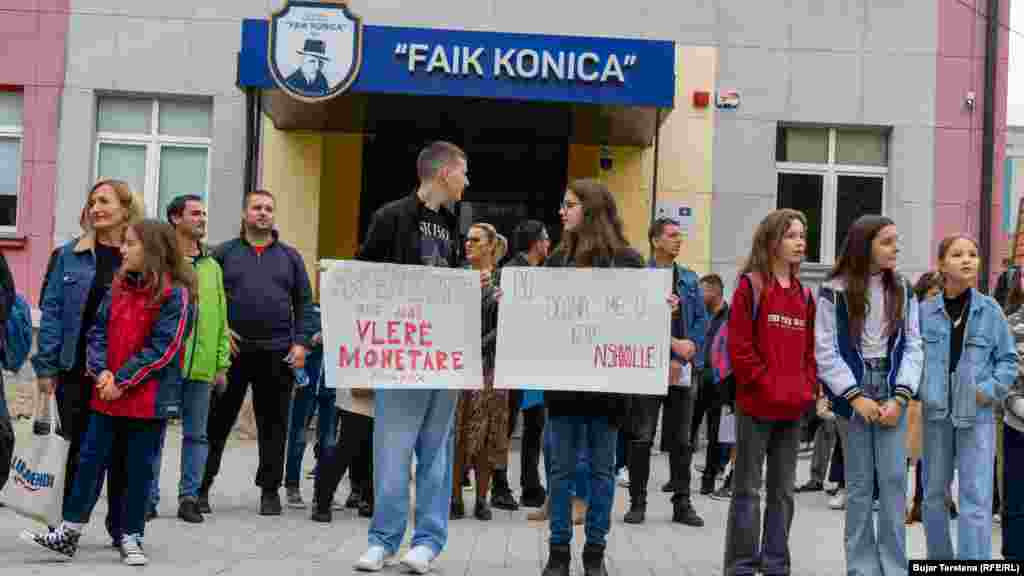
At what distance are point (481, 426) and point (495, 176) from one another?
8873 mm

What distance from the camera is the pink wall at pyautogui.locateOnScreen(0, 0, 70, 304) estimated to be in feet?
60.0

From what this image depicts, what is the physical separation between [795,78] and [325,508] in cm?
1067

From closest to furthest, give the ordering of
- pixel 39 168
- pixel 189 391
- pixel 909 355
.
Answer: pixel 909 355 → pixel 189 391 → pixel 39 168

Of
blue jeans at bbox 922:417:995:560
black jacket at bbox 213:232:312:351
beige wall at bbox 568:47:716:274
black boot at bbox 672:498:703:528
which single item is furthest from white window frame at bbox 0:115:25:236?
blue jeans at bbox 922:417:995:560

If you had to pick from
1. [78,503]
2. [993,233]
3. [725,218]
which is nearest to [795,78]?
[725,218]

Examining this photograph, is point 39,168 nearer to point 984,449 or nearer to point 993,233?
point 993,233

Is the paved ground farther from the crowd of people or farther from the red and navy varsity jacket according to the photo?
the red and navy varsity jacket

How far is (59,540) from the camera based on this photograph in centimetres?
764

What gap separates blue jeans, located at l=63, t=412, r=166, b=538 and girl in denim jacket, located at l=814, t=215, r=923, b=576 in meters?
3.61

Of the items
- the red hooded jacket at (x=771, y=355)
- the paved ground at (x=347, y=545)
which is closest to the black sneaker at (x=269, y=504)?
the paved ground at (x=347, y=545)

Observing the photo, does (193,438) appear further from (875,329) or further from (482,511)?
(875,329)

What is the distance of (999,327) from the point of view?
7.70m

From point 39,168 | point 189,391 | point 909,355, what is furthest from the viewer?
point 39,168

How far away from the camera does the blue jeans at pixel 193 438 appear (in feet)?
31.8
